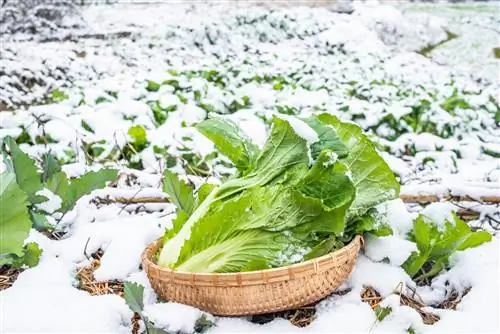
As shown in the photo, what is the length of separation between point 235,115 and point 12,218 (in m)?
3.23

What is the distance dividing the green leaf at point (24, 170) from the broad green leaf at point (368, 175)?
84cm

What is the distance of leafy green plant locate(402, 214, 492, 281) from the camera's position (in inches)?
66.5

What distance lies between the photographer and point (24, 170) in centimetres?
162

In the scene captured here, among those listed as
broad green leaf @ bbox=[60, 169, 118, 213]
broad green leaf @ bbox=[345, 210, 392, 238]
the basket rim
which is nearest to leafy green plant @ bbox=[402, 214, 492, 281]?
broad green leaf @ bbox=[345, 210, 392, 238]

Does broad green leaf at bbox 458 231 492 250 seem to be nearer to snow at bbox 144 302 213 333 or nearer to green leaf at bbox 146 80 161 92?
snow at bbox 144 302 213 333

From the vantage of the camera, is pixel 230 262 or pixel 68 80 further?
pixel 68 80

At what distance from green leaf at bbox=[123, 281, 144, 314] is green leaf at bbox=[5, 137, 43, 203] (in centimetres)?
46

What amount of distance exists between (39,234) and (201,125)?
2.05 ft

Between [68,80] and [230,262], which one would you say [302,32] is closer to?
[68,80]

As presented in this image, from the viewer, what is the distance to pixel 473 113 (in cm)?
521

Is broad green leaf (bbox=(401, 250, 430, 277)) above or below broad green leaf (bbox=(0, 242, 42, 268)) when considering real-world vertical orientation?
below

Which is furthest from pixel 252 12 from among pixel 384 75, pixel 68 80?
pixel 68 80

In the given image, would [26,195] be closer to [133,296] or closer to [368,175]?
[133,296]

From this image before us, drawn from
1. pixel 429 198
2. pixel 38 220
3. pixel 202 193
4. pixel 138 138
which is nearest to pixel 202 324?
pixel 202 193
